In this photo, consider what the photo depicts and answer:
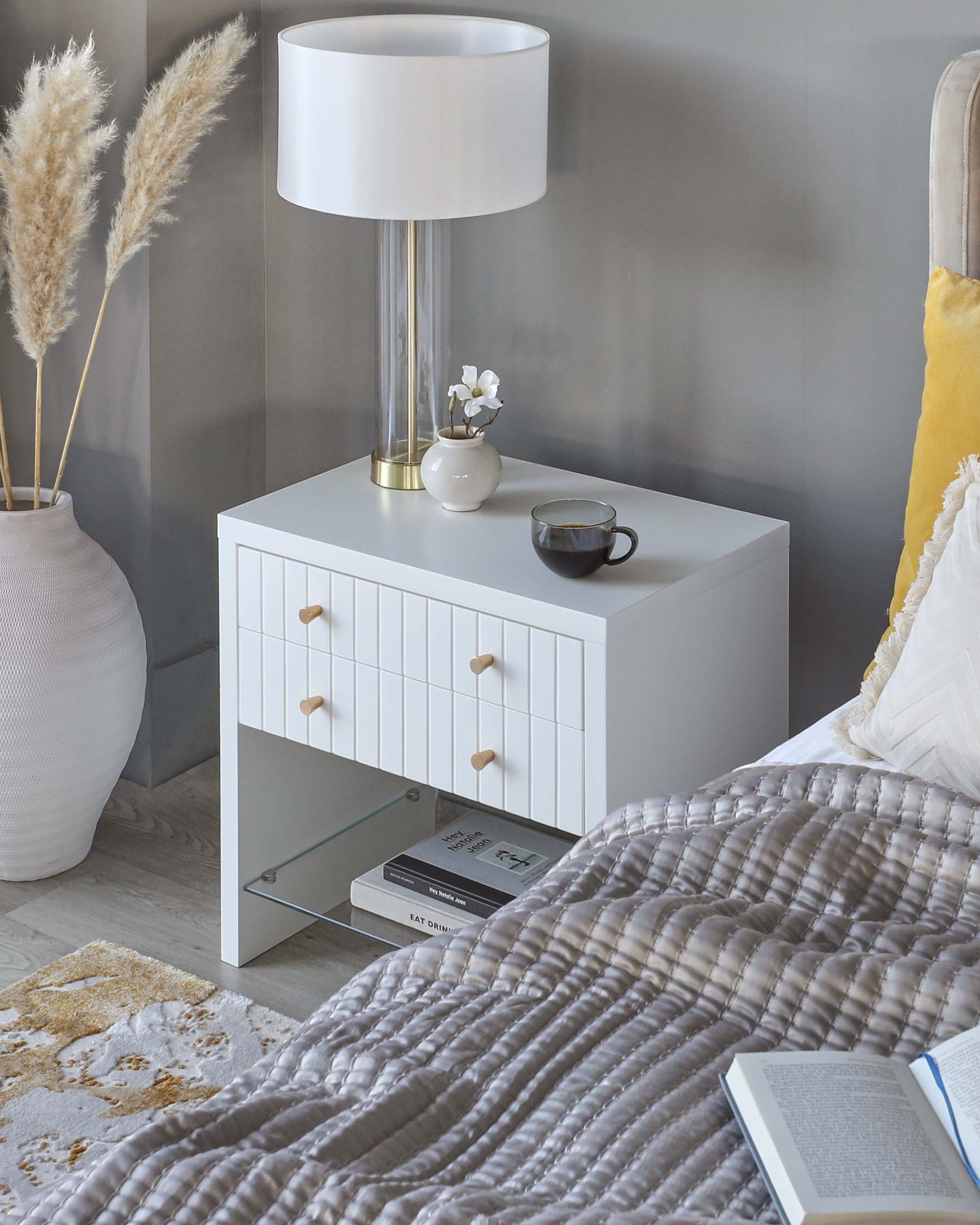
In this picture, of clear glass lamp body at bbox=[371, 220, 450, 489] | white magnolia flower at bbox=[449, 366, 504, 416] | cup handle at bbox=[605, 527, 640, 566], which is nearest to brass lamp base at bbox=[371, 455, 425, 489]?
clear glass lamp body at bbox=[371, 220, 450, 489]

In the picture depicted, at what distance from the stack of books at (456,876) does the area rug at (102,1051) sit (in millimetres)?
229

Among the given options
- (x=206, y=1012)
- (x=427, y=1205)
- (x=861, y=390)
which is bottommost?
(x=206, y=1012)

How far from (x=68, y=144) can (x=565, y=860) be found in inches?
57.4

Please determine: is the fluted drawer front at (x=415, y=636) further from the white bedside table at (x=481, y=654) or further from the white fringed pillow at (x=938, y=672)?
the white fringed pillow at (x=938, y=672)

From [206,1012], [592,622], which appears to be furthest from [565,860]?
[206,1012]

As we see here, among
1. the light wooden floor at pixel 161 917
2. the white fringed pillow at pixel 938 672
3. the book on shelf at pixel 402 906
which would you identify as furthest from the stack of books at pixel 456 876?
the white fringed pillow at pixel 938 672

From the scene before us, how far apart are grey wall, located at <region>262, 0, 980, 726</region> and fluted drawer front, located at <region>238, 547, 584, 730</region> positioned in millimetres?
550

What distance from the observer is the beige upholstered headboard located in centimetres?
182

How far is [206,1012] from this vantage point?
2.18 meters

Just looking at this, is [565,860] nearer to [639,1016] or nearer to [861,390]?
[639,1016]

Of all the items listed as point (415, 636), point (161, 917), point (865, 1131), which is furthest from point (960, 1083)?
point (161, 917)

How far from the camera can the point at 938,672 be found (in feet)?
5.16

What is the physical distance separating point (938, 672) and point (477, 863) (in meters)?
0.91

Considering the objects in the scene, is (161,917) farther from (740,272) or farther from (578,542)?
(740,272)
